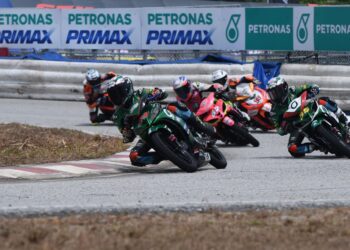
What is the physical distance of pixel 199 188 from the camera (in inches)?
393

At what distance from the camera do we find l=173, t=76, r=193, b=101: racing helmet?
13.6 metres

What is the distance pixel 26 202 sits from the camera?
904 centimetres

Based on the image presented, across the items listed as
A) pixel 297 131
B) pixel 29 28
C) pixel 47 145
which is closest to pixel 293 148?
pixel 297 131

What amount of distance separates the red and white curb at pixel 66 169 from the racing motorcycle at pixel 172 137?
733 millimetres

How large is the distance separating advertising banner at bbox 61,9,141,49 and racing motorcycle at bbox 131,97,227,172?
12.3m

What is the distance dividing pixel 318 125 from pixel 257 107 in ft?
15.0

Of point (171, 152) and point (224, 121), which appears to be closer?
point (171, 152)

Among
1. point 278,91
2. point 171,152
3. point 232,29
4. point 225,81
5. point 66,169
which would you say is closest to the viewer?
point 171,152

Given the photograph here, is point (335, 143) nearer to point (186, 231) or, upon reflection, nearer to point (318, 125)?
point (318, 125)

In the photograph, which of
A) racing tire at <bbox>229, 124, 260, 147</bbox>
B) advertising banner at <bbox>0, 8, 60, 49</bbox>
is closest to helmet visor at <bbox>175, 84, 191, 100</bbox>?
racing tire at <bbox>229, 124, 260, 147</bbox>

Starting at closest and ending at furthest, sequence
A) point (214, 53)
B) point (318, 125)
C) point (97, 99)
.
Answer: point (318, 125)
point (97, 99)
point (214, 53)

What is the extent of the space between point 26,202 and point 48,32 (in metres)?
16.8

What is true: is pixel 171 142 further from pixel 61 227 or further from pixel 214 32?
pixel 214 32

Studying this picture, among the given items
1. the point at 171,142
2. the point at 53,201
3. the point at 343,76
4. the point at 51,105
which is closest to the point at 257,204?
the point at 53,201
